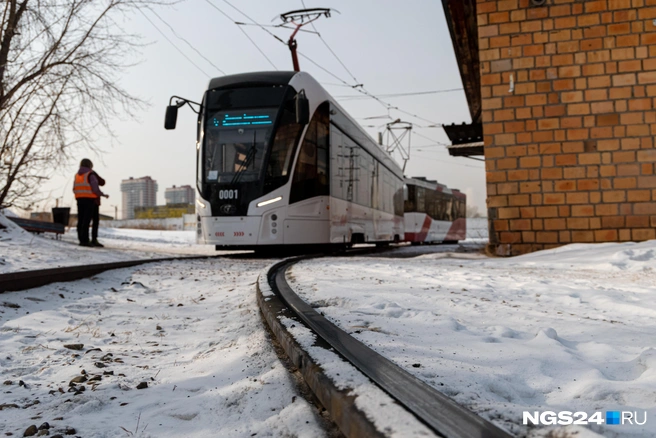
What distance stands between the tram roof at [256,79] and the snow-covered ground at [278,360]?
5.93 metres

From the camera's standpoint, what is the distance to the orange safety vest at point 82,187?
10727 mm

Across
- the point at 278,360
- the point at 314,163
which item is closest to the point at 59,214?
the point at 314,163

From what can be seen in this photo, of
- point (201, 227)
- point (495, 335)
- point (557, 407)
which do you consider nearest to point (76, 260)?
point (201, 227)

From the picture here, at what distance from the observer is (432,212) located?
88.3 feet

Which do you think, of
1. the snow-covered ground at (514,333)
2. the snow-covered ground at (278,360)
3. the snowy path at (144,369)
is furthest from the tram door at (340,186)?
the snowy path at (144,369)

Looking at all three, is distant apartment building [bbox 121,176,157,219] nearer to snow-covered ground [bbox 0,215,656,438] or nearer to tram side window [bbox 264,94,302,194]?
tram side window [bbox 264,94,302,194]

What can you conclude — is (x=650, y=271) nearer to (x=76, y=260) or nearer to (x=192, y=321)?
(x=192, y=321)

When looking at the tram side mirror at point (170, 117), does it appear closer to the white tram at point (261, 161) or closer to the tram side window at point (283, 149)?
the white tram at point (261, 161)

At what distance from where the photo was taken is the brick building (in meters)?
8.97

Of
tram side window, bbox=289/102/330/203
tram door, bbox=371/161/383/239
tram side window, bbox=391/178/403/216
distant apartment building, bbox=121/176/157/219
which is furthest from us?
distant apartment building, bbox=121/176/157/219

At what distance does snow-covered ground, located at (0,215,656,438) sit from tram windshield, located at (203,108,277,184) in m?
4.83

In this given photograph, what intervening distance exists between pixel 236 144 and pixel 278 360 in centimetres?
822

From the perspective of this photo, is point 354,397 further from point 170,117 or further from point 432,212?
point 432,212

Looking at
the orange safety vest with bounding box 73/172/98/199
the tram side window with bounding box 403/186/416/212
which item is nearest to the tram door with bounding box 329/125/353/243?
the orange safety vest with bounding box 73/172/98/199
